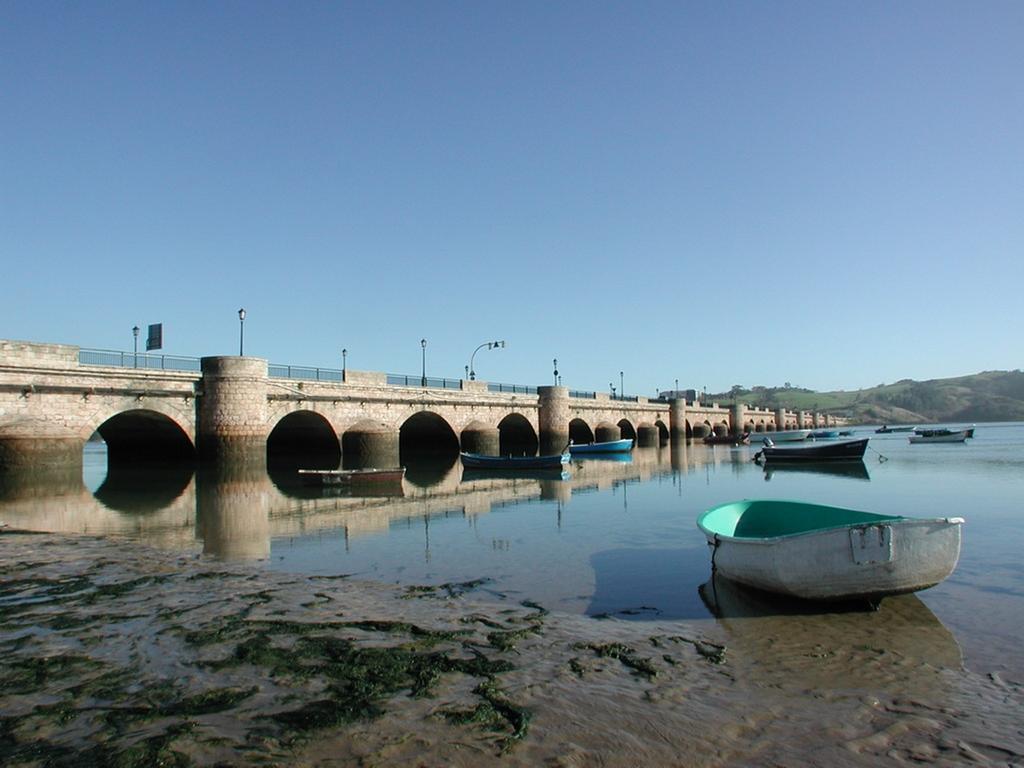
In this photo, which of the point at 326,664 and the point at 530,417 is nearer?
the point at 326,664

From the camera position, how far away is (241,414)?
30.8 meters

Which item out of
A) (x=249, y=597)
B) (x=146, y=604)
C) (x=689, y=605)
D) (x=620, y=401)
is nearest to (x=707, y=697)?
(x=689, y=605)

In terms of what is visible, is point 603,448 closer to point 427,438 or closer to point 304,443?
point 427,438

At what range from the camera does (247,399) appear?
31.0m

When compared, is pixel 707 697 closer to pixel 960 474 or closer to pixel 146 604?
pixel 146 604

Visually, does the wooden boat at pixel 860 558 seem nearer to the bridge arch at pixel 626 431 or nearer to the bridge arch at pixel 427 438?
the bridge arch at pixel 427 438

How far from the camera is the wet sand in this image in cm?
506

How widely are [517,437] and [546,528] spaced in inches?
1747

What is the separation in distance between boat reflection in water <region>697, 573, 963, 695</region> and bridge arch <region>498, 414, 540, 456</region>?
151 ft

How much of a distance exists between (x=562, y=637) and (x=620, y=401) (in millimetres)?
67354

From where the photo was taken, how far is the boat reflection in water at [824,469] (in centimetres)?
3575

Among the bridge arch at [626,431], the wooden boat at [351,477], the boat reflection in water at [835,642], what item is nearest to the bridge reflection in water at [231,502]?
the wooden boat at [351,477]

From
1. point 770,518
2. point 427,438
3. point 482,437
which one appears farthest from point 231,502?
point 427,438

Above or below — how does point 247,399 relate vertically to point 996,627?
above
